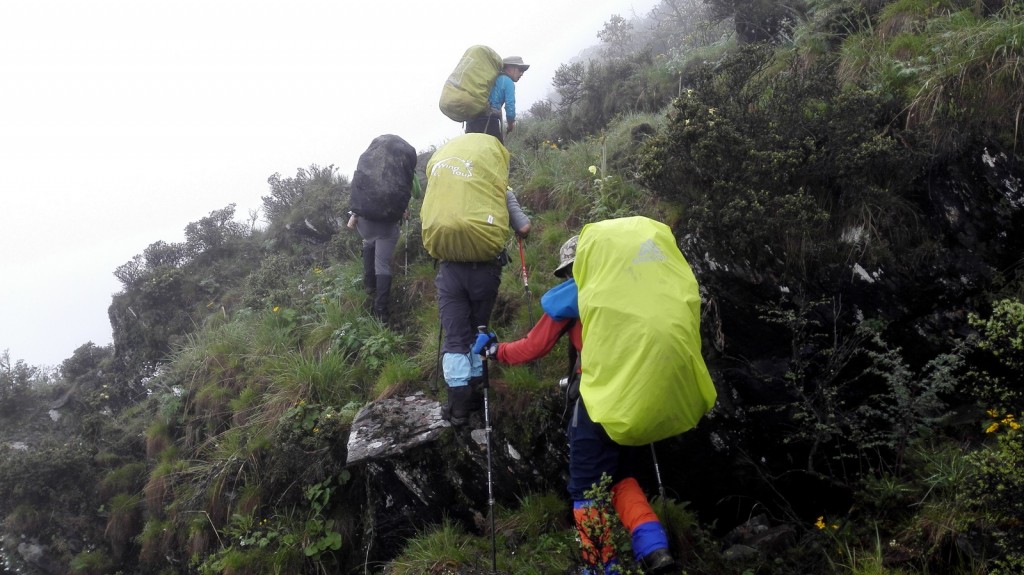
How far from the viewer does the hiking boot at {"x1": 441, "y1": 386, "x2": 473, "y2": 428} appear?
5199mm

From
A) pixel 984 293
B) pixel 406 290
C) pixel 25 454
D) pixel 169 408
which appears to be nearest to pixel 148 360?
pixel 25 454

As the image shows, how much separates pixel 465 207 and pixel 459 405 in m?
1.73

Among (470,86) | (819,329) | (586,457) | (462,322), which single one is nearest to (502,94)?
(470,86)

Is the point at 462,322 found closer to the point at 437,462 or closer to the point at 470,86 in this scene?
the point at 437,462

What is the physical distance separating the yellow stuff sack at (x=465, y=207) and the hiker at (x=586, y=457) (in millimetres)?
868

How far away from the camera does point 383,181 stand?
22.4ft

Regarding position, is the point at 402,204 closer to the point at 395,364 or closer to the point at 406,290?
the point at 406,290

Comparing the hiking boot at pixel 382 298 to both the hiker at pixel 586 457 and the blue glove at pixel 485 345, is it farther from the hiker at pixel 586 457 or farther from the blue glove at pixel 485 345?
the hiker at pixel 586 457

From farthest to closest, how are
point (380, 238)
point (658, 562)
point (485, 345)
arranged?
1. point (380, 238)
2. point (485, 345)
3. point (658, 562)

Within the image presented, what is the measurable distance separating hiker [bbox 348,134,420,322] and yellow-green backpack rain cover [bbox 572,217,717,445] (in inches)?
152

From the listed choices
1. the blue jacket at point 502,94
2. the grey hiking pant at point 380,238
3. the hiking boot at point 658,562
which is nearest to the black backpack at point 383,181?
the grey hiking pant at point 380,238

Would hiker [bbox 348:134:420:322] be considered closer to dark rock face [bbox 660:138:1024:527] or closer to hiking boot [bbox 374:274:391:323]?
hiking boot [bbox 374:274:391:323]

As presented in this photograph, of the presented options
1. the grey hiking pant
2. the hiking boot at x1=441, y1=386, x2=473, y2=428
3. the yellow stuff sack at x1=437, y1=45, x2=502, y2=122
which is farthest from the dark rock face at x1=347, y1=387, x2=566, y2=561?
the yellow stuff sack at x1=437, y1=45, x2=502, y2=122

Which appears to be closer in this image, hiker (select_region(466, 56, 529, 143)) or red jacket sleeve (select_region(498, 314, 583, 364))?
red jacket sleeve (select_region(498, 314, 583, 364))
